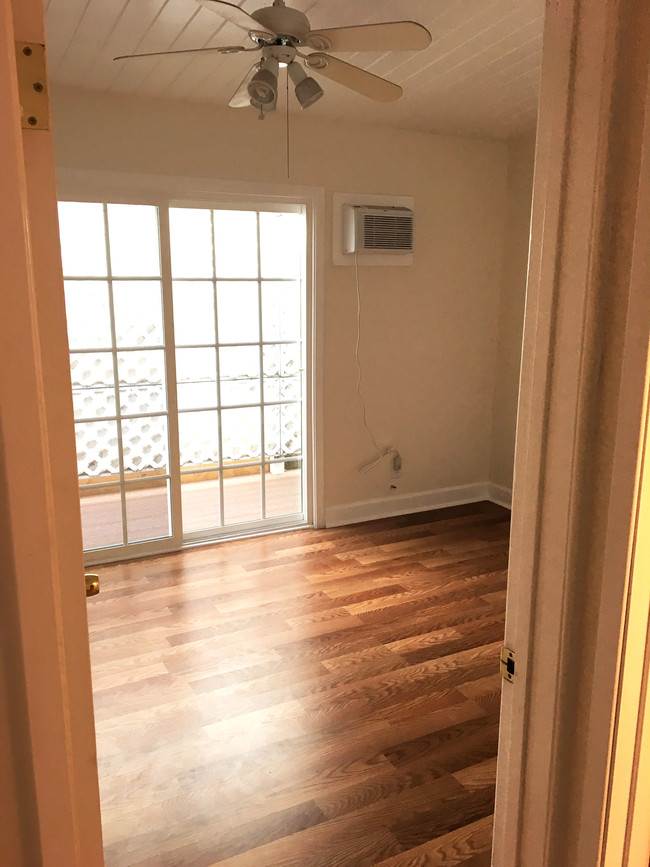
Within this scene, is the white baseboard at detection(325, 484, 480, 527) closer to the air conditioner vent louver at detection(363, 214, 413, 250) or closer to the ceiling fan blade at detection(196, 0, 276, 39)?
the air conditioner vent louver at detection(363, 214, 413, 250)

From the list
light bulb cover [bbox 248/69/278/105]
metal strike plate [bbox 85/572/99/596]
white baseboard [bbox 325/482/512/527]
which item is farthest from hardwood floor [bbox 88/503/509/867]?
light bulb cover [bbox 248/69/278/105]

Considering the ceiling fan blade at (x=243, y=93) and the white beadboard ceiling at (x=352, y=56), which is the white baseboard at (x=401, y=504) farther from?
the ceiling fan blade at (x=243, y=93)

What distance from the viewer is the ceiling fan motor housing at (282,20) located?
1954 millimetres

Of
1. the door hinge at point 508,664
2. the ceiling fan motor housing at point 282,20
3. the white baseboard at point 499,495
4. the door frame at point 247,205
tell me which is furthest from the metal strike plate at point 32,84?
the white baseboard at point 499,495

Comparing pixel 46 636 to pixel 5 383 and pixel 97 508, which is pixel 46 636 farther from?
pixel 97 508

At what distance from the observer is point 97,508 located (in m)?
3.74

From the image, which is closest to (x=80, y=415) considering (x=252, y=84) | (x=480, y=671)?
(x=252, y=84)

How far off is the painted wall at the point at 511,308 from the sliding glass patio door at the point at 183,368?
5.18 ft

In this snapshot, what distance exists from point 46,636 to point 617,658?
2.45 feet

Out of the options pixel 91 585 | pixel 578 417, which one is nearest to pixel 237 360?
pixel 91 585

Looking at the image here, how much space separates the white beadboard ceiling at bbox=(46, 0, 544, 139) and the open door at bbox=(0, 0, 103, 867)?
6.35ft

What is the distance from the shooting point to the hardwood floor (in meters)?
1.91

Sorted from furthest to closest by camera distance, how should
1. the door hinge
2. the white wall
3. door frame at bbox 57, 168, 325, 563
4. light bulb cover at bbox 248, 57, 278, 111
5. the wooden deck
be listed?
the wooden deck → the white wall → door frame at bbox 57, 168, 325, 563 → light bulb cover at bbox 248, 57, 278, 111 → the door hinge

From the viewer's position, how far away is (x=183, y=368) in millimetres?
3928
